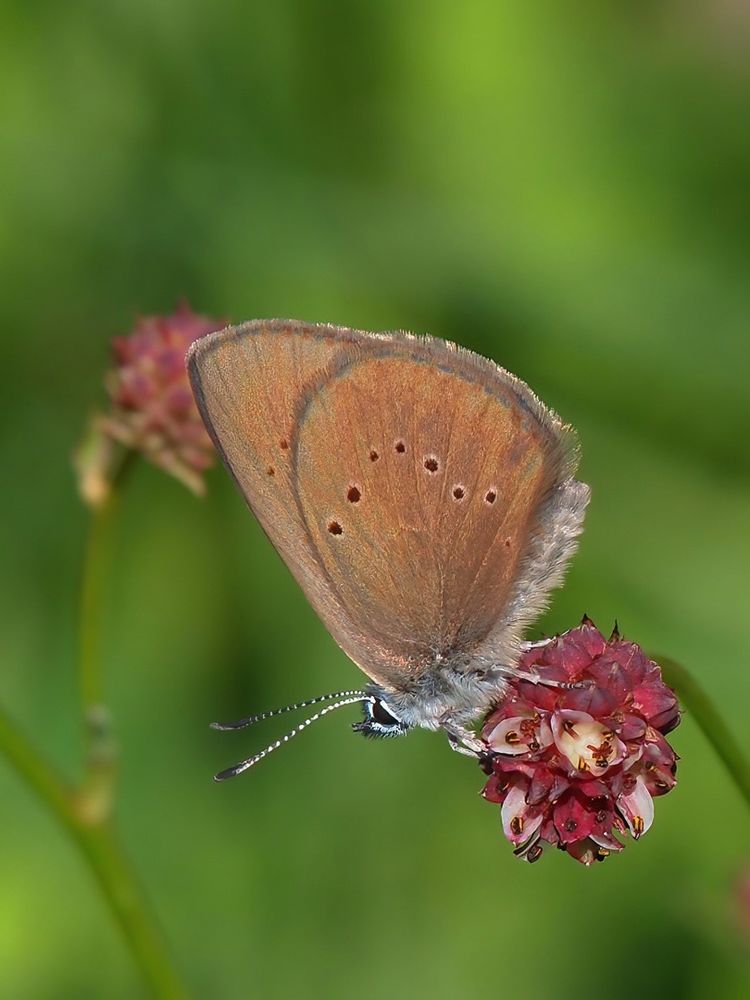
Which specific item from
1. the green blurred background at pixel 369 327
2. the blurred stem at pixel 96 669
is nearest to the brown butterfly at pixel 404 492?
the blurred stem at pixel 96 669

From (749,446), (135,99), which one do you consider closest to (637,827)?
(749,446)

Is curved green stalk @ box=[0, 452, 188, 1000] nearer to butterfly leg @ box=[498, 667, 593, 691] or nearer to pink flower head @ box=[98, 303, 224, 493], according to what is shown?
pink flower head @ box=[98, 303, 224, 493]

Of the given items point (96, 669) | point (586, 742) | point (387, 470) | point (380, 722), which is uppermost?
point (387, 470)

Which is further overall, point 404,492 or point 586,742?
point 404,492

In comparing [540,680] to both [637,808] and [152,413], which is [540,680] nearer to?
[637,808]

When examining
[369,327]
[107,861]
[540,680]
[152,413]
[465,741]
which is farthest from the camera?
[369,327]

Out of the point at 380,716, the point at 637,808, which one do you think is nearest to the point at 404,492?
the point at 380,716

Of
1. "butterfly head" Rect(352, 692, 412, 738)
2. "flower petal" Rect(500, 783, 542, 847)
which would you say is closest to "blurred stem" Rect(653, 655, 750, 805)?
"flower petal" Rect(500, 783, 542, 847)
